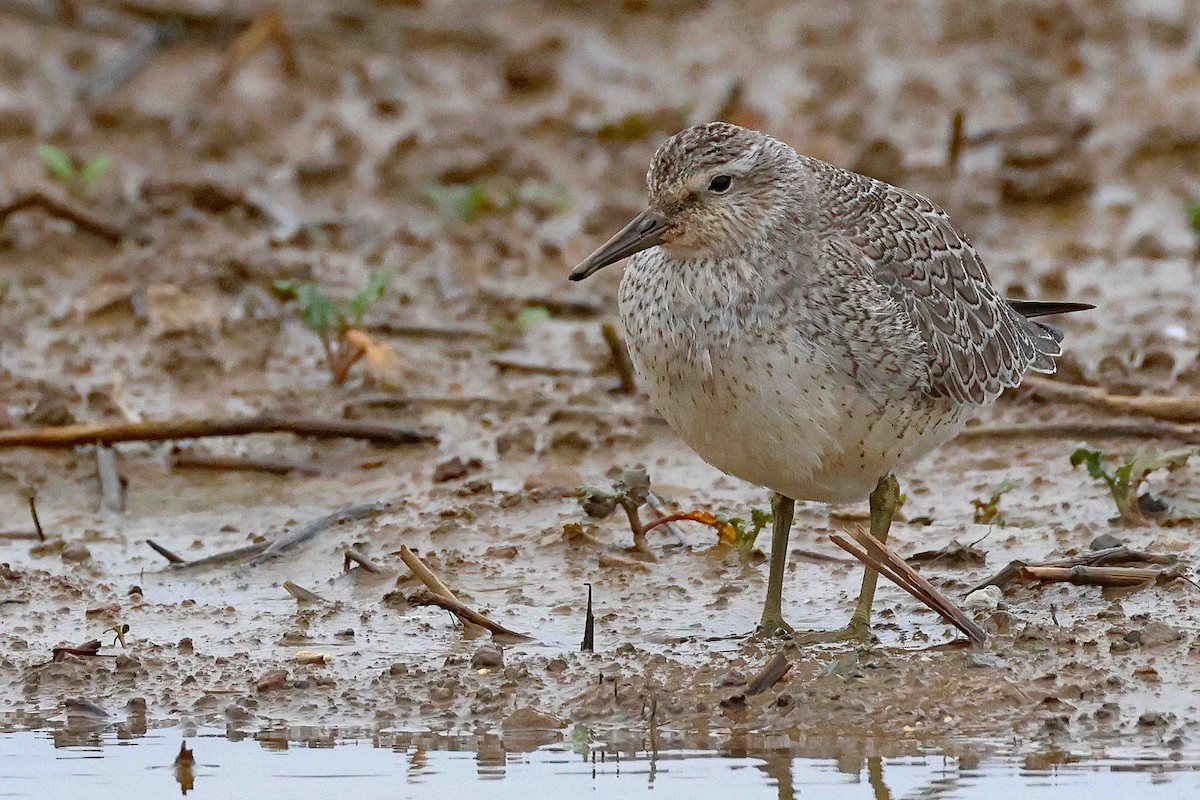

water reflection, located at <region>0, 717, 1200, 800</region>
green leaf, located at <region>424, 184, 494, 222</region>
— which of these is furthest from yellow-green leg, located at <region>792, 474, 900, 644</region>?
green leaf, located at <region>424, 184, 494, 222</region>

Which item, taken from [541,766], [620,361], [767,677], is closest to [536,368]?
[620,361]

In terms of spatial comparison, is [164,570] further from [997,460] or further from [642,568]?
[997,460]

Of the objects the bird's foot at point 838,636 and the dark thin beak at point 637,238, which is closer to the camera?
the dark thin beak at point 637,238

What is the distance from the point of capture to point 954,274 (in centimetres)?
648

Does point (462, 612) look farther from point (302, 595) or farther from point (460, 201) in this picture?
point (460, 201)

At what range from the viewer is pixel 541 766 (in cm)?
521

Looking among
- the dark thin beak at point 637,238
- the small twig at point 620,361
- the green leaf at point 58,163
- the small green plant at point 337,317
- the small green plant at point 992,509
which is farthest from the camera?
the green leaf at point 58,163

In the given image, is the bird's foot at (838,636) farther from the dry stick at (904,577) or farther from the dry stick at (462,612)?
the dry stick at (462,612)

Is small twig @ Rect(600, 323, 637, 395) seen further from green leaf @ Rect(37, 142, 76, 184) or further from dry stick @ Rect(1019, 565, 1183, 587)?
green leaf @ Rect(37, 142, 76, 184)

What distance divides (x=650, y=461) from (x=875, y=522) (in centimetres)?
158

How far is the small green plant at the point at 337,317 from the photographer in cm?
821

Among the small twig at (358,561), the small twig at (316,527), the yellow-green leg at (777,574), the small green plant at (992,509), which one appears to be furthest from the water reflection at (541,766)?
the small green plant at (992,509)

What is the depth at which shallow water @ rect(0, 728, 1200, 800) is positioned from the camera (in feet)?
16.3

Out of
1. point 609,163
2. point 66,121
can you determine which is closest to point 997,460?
point 609,163
